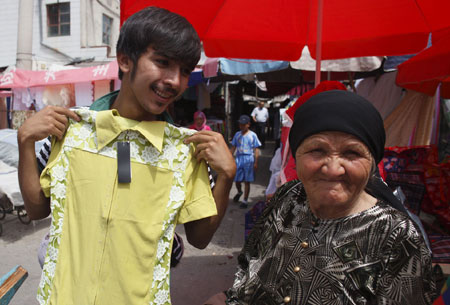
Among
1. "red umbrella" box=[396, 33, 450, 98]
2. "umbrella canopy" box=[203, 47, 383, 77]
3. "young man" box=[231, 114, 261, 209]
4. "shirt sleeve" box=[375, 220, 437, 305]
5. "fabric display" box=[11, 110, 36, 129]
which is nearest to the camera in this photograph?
"shirt sleeve" box=[375, 220, 437, 305]

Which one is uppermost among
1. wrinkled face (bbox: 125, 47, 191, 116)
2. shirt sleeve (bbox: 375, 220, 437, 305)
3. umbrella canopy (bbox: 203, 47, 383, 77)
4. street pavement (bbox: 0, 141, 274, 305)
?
umbrella canopy (bbox: 203, 47, 383, 77)

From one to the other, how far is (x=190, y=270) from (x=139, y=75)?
3.21m

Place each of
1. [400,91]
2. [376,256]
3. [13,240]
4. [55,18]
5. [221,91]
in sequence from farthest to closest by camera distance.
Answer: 1. [55,18]
2. [221,91]
3. [400,91]
4. [13,240]
5. [376,256]

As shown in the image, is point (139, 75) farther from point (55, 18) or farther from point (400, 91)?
point (55, 18)

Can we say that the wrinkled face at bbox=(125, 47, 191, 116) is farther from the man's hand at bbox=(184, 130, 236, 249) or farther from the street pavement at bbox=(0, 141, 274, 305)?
the street pavement at bbox=(0, 141, 274, 305)

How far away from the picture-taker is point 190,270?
392 centimetres

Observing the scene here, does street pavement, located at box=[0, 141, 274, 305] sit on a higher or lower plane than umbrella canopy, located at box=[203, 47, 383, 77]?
lower

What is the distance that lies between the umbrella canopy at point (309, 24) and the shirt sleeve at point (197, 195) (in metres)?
1.65

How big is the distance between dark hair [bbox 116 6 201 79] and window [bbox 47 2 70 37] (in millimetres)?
15668

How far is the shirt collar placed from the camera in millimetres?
1269

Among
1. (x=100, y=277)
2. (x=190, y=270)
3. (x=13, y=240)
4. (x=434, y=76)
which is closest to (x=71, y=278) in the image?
(x=100, y=277)

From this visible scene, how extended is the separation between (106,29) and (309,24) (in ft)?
50.2

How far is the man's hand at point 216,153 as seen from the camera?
1260mm

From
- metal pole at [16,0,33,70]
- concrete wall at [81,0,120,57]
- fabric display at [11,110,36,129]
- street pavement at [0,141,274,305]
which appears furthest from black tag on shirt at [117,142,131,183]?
concrete wall at [81,0,120,57]
